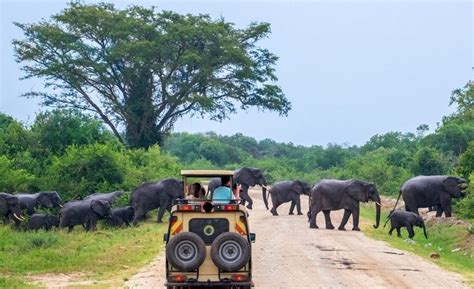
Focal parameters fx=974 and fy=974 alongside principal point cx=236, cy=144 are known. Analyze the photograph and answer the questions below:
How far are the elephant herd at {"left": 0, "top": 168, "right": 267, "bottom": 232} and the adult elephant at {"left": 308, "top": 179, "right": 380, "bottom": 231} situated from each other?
13.4 feet

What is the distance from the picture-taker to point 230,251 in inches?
603

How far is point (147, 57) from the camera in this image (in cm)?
5472

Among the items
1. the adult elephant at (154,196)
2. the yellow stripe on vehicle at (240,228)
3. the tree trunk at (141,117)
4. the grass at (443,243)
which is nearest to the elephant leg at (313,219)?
the grass at (443,243)

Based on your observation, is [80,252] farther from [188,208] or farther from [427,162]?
[427,162]

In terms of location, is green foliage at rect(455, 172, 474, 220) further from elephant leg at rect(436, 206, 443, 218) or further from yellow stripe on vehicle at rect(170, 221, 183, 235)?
yellow stripe on vehicle at rect(170, 221, 183, 235)

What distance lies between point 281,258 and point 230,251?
23.3 ft

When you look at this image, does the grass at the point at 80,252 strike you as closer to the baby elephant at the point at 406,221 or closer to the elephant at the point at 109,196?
the elephant at the point at 109,196

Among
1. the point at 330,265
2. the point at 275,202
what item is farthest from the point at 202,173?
the point at 275,202

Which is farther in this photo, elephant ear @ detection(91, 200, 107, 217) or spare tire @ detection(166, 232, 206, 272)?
elephant ear @ detection(91, 200, 107, 217)

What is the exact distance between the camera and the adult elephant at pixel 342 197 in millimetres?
31688

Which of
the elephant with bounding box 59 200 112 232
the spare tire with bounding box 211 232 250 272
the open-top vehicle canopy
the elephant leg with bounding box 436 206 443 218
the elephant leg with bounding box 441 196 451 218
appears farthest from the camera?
the elephant leg with bounding box 436 206 443 218

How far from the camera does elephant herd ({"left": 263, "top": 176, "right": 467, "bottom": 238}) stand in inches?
1223

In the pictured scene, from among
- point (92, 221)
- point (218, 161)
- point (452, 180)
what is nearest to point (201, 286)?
point (92, 221)

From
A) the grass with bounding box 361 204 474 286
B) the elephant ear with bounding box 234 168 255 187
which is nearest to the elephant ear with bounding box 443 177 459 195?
the grass with bounding box 361 204 474 286
